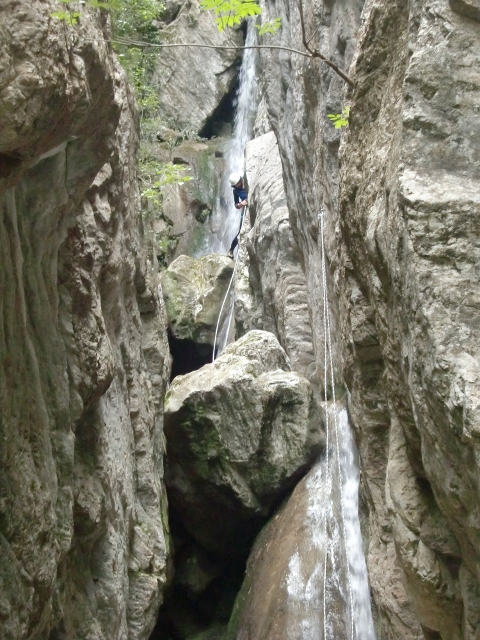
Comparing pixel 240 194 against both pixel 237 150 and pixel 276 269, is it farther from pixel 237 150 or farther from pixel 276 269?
pixel 237 150

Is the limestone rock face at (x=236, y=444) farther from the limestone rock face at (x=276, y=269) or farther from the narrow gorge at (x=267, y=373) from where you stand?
the limestone rock face at (x=276, y=269)

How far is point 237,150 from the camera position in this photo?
880 inches

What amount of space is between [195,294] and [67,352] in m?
11.3

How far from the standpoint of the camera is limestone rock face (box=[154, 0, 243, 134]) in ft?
74.9

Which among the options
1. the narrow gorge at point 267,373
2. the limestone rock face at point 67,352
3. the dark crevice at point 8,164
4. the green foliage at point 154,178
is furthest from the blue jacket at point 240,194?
the dark crevice at point 8,164

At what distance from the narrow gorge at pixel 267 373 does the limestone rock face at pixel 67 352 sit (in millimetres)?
20

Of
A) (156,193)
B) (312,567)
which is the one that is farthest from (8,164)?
(156,193)

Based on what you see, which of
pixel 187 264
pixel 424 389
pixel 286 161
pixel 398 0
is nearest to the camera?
pixel 424 389

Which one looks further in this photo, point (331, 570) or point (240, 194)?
point (240, 194)

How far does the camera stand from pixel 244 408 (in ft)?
32.6

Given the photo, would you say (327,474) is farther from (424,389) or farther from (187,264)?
(187,264)

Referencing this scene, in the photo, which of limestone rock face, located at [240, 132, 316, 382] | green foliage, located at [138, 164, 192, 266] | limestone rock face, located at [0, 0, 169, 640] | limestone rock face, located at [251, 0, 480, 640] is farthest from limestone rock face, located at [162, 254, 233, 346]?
limestone rock face, located at [251, 0, 480, 640]

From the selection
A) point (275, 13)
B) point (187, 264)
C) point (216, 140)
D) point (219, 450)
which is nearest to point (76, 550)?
point (219, 450)

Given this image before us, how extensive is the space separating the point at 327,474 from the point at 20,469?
19.9 ft
